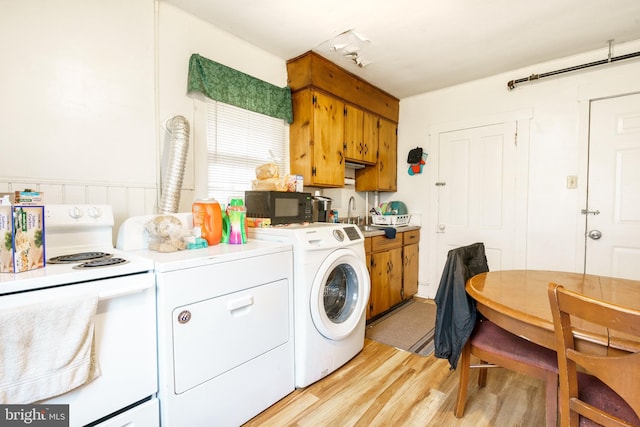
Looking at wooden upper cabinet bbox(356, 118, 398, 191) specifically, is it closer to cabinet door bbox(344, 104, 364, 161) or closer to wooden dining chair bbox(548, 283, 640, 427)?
cabinet door bbox(344, 104, 364, 161)

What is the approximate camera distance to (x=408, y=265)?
3350mm

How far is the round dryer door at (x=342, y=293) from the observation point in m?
1.85

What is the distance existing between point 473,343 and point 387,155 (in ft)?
8.16

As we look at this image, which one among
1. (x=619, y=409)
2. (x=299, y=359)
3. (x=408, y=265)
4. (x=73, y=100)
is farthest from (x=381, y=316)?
(x=73, y=100)

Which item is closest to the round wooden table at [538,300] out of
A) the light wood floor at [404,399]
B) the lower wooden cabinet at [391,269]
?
the light wood floor at [404,399]

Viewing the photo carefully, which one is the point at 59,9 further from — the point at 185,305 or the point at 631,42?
the point at 631,42

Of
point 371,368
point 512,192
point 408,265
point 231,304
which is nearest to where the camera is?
point 231,304

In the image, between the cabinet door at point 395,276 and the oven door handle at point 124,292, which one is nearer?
the oven door handle at point 124,292

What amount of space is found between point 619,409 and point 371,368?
1.33 meters

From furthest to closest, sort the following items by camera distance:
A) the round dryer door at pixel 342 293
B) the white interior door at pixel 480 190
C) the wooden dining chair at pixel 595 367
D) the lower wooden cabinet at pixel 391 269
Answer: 1. the white interior door at pixel 480 190
2. the lower wooden cabinet at pixel 391 269
3. the round dryer door at pixel 342 293
4. the wooden dining chair at pixel 595 367

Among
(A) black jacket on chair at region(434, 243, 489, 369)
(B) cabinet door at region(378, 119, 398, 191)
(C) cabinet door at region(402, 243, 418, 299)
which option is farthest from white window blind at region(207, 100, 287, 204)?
(C) cabinet door at region(402, 243, 418, 299)

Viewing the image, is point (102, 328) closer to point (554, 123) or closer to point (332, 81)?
point (332, 81)

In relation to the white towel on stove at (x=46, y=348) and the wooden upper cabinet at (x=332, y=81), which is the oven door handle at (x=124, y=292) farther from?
the wooden upper cabinet at (x=332, y=81)

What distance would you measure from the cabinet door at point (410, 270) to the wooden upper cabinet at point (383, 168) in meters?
0.78
